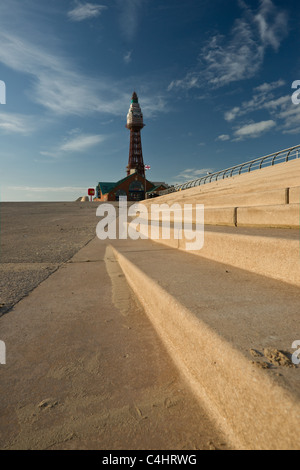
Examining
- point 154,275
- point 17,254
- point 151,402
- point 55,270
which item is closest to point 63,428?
point 151,402

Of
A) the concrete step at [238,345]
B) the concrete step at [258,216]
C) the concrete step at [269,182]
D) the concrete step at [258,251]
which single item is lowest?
the concrete step at [238,345]

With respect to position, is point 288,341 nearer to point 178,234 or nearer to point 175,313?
point 175,313

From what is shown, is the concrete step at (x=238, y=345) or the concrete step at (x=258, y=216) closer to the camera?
the concrete step at (x=238, y=345)

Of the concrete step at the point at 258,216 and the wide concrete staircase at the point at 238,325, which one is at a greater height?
the concrete step at the point at 258,216

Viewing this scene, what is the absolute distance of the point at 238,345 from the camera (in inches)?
31.0

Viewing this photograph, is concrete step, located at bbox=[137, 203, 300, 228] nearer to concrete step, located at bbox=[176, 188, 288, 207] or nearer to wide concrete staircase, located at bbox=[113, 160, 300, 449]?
wide concrete staircase, located at bbox=[113, 160, 300, 449]

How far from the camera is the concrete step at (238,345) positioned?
1.98 ft

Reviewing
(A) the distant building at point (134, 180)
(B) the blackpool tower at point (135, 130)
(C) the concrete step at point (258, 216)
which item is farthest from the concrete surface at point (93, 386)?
(B) the blackpool tower at point (135, 130)

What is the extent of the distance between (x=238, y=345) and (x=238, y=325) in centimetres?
18

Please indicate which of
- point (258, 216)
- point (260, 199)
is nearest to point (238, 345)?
point (258, 216)

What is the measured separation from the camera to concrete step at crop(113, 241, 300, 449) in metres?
0.60

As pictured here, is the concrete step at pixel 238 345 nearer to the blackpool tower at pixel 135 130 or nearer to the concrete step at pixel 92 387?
the concrete step at pixel 92 387

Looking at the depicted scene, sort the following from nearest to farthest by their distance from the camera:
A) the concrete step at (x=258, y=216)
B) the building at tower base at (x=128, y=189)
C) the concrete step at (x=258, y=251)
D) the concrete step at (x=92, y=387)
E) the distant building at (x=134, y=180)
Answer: the concrete step at (x=92, y=387) < the concrete step at (x=258, y=251) < the concrete step at (x=258, y=216) < the building at tower base at (x=128, y=189) < the distant building at (x=134, y=180)

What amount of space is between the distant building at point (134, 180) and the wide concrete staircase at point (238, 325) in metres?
31.1
